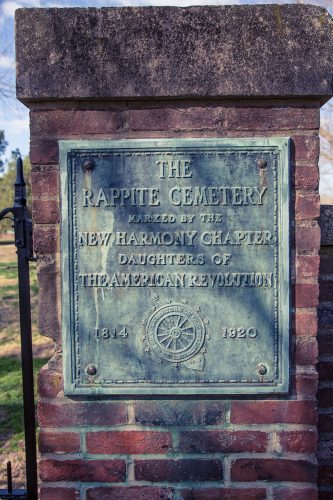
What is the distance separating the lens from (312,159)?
1761 mm

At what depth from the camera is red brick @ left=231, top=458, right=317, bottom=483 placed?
1.79 metres

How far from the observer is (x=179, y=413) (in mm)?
1803

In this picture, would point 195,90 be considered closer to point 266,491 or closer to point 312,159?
point 312,159

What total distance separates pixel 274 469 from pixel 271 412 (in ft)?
0.66

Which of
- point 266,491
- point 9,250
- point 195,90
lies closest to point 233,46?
point 195,90

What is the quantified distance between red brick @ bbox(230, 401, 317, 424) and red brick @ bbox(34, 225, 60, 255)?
2.79 feet

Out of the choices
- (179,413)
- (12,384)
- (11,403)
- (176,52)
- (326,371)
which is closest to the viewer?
(176,52)

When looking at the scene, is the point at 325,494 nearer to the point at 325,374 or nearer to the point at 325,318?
the point at 325,374

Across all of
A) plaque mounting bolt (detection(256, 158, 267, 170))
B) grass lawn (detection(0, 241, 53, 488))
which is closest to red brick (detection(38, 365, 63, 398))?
plaque mounting bolt (detection(256, 158, 267, 170))

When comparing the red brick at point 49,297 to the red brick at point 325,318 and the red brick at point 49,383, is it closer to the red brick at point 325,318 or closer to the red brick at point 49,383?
the red brick at point 49,383

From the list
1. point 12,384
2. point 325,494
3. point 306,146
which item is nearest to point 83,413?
point 325,494

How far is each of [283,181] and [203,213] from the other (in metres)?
0.30

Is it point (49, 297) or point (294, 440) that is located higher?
point (49, 297)

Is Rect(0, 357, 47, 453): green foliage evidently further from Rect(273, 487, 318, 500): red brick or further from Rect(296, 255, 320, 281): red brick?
Rect(296, 255, 320, 281): red brick
